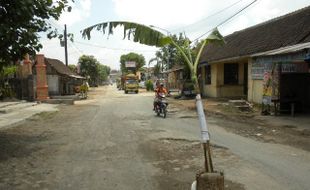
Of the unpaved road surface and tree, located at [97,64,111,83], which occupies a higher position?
tree, located at [97,64,111,83]

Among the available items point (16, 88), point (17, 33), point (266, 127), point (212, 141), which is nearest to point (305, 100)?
point (266, 127)

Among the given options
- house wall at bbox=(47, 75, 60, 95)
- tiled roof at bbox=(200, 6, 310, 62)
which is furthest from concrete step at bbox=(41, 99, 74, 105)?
tiled roof at bbox=(200, 6, 310, 62)

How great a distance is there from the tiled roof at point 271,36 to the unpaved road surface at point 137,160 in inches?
260

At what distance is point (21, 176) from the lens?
876 centimetres

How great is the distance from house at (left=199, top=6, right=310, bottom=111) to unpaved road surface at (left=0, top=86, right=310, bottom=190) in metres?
4.60

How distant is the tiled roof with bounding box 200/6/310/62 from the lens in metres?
21.5

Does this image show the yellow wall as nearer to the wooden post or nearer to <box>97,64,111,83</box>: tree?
the wooden post

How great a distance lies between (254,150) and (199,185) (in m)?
5.18

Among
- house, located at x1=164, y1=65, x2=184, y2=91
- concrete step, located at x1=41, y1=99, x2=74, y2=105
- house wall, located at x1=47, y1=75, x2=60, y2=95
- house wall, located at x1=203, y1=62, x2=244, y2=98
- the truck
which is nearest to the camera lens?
house wall, located at x1=203, y1=62, x2=244, y2=98

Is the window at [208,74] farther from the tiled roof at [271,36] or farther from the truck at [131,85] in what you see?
the truck at [131,85]

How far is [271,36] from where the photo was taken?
25.1 meters

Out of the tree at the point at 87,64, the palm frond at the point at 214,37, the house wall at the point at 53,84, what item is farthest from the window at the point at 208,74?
the tree at the point at 87,64

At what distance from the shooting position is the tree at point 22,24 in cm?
1170

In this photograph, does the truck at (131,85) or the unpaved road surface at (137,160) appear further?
the truck at (131,85)
